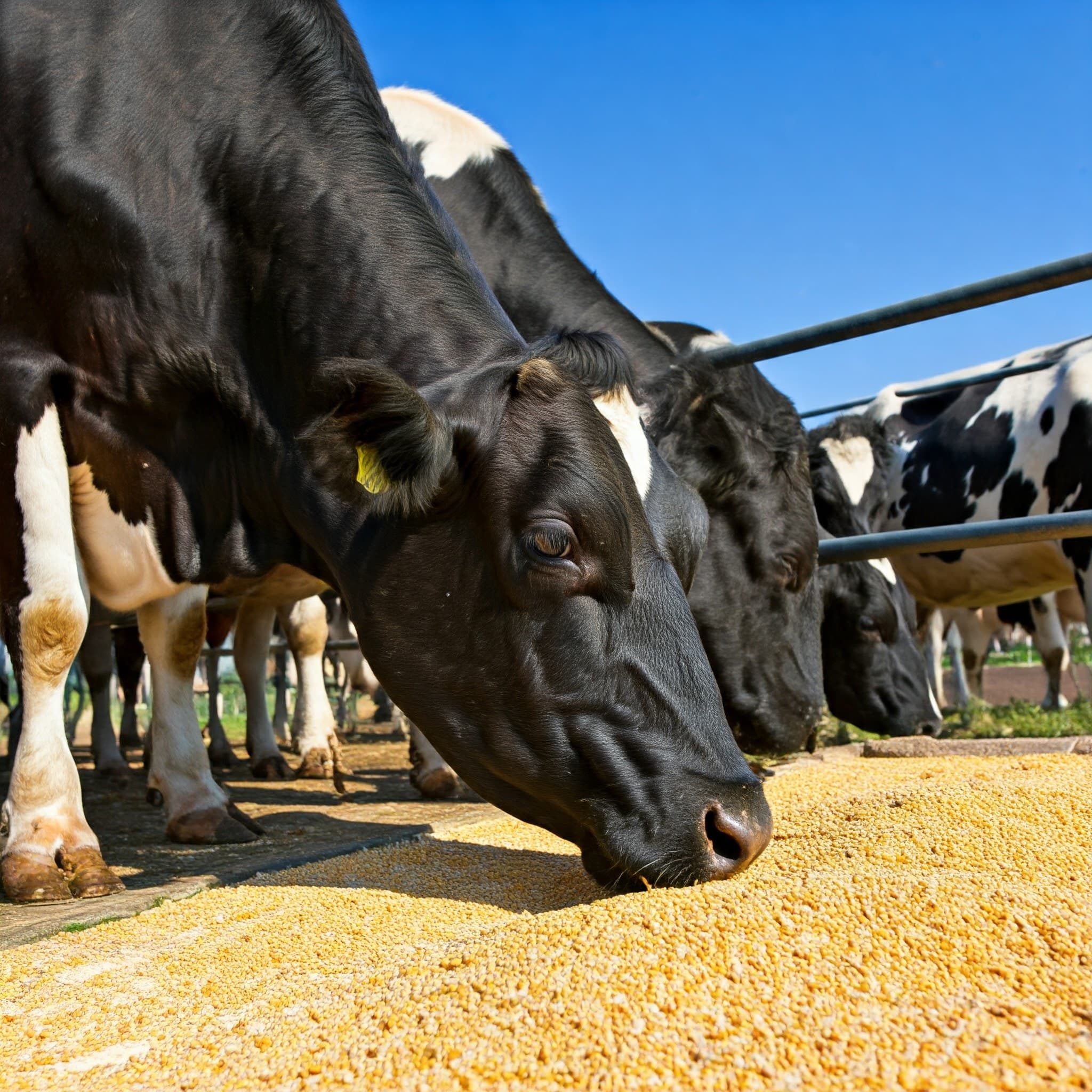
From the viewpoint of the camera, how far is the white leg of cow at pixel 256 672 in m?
6.61

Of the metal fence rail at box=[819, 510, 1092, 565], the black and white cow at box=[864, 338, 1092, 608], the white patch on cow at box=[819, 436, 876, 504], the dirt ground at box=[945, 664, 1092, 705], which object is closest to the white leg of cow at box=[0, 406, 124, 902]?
the metal fence rail at box=[819, 510, 1092, 565]

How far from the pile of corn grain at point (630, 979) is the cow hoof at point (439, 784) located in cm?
260

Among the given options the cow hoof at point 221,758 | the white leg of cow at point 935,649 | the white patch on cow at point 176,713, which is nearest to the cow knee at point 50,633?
the white patch on cow at point 176,713

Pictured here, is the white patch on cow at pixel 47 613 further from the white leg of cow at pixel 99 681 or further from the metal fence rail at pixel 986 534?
the white leg of cow at pixel 99 681

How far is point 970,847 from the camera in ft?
7.16

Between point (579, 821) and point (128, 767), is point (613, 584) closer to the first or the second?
point (579, 821)

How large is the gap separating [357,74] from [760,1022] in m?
2.87

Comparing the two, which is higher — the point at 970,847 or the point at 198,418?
the point at 198,418

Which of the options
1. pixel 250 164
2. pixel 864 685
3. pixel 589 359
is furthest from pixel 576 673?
pixel 864 685

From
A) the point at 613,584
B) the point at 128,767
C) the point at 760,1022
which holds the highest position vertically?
the point at 613,584

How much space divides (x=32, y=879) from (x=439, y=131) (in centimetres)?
362

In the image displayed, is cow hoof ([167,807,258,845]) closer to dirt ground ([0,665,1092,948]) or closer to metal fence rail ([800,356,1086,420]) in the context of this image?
dirt ground ([0,665,1092,948])

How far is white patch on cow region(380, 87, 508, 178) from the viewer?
193 inches

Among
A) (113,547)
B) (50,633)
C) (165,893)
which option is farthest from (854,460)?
(165,893)
